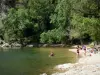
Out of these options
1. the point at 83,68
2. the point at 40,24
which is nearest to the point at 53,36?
the point at 40,24

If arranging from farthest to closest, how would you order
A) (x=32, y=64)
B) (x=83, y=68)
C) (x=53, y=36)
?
1. (x=53, y=36)
2. (x=32, y=64)
3. (x=83, y=68)

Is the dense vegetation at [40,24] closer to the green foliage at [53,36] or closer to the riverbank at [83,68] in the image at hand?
the green foliage at [53,36]

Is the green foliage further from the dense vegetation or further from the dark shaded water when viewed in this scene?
the dark shaded water

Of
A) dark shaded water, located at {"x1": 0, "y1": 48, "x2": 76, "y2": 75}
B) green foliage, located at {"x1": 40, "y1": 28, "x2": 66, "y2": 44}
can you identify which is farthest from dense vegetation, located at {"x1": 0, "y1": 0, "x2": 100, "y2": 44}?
dark shaded water, located at {"x1": 0, "y1": 48, "x2": 76, "y2": 75}

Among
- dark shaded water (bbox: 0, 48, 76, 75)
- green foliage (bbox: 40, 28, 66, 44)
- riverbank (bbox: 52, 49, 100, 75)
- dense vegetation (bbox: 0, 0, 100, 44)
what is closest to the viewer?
riverbank (bbox: 52, 49, 100, 75)

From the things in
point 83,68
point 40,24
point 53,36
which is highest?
point 40,24

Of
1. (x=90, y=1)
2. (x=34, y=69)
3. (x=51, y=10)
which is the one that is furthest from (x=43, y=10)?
(x=90, y=1)

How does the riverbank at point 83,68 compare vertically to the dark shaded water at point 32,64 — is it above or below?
above

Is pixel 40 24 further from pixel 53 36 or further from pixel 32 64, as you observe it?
pixel 32 64

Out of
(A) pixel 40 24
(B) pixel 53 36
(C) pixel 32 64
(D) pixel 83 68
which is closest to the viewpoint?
(D) pixel 83 68

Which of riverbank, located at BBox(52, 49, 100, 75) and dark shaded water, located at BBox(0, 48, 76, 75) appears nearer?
riverbank, located at BBox(52, 49, 100, 75)

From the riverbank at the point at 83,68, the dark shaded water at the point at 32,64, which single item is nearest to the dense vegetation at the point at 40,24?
the dark shaded water at the point at 32,64

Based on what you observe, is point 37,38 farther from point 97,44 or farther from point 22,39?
point 97,44

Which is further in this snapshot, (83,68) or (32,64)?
(32,64)
